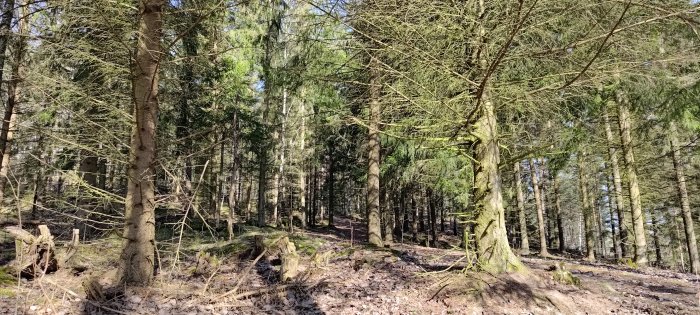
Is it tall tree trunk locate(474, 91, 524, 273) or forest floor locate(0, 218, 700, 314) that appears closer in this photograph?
forest floor locate(0, 218, 700, 314)

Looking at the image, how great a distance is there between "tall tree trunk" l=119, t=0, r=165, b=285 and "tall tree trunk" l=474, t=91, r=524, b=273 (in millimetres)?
4856

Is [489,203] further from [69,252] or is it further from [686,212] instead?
[686,212]

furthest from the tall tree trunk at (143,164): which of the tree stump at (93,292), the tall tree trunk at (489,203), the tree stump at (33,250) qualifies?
the tall tree trunk at (489,203)

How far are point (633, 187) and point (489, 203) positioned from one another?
33.9 ft

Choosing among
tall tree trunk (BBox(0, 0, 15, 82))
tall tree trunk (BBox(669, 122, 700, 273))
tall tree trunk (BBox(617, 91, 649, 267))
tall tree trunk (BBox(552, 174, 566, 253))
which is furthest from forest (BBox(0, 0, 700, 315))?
tall tree trunk (BBox(552, 174, 566, 253))

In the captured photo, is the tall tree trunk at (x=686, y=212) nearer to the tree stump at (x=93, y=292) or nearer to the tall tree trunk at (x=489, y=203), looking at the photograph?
the tall tree trunk at (x=489, y=203)

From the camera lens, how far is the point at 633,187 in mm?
13922

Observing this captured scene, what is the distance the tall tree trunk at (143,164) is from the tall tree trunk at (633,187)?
14.3 meters

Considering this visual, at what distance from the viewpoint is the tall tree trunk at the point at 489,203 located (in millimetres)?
6582

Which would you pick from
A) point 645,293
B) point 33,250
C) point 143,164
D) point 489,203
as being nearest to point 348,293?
point 489,203

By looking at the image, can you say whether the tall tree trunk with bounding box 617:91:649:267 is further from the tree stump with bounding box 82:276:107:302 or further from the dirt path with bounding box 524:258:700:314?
the tree stump with bounding box 82:276:107:302

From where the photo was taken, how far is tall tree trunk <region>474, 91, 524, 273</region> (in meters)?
6.58

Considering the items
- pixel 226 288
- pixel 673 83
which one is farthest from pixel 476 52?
pixel 673 83

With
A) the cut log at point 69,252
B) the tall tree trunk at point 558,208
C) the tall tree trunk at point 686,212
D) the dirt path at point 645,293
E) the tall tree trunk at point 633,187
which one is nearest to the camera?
the dirt path at point 645,293
